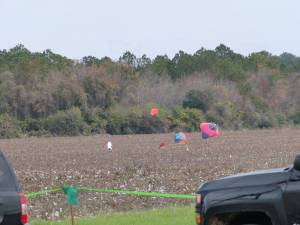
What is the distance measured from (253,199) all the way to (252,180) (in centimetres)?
29

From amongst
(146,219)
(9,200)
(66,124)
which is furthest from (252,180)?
(66,124)

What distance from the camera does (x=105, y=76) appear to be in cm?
8081

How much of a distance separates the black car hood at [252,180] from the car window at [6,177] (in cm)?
228

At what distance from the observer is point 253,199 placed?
8.49 m

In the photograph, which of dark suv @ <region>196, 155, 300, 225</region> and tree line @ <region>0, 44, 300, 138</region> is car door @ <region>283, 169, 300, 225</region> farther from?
tree line @ <region>0, 44, 300, 138</region>

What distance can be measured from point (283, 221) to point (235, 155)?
89.2ft

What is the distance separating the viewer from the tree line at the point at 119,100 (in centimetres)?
7406

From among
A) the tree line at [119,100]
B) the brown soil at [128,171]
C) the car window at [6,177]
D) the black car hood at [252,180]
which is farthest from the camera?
the tree line at [119,100]

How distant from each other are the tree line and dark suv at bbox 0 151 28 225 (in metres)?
61.7

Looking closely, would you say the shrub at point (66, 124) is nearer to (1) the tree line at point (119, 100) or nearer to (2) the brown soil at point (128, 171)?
(1) the tree line at point (119, 100)

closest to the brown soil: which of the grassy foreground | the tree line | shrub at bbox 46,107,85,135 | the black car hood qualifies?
the grassy foreground

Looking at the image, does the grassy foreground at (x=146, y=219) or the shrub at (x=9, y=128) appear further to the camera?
the shrub at (x=9, y=128)

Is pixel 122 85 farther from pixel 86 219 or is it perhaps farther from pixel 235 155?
pixel 86 219

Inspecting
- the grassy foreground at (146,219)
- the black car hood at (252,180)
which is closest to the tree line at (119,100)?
the grassy foreground at (146,219)
